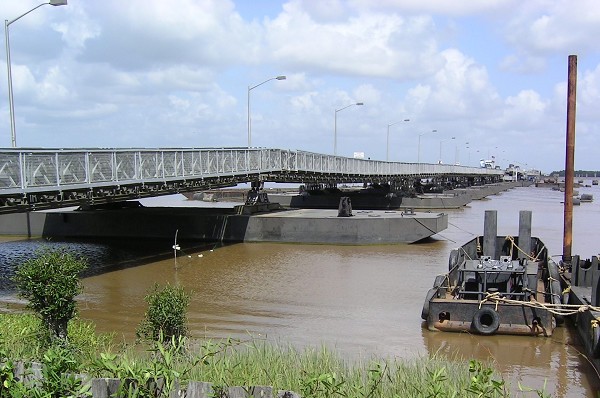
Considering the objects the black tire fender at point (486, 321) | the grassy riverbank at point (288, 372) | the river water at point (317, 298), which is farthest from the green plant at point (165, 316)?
the black tire fender at point (486, 321)

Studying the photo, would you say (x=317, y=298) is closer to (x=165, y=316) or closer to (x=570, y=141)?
(x=570, y=141)

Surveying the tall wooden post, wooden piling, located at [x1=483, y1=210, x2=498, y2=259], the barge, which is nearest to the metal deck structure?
the barge

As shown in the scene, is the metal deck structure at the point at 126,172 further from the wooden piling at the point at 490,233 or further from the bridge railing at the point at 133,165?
the wooden piling at the point at 490,233

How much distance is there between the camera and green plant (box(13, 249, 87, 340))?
1136 cm

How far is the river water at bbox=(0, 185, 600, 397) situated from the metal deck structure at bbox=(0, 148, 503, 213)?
374 cm

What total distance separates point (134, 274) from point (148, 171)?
16.0 feet

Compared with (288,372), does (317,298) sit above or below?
below

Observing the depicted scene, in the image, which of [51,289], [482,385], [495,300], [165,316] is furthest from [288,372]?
[495,300]

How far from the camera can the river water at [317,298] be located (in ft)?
50.0

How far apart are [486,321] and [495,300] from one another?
2.29ft

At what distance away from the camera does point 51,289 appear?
11.4 m

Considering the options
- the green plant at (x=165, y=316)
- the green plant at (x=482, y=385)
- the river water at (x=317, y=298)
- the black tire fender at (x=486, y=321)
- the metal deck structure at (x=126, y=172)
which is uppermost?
the metal deck structure at (x=126, y=172)

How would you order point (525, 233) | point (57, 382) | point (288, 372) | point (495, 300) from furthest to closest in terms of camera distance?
1. point (525, 233)
2. point (495, 300)
3. point (288, 372)
4. point (57, 382)

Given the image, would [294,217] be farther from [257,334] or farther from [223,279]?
[257,334]
